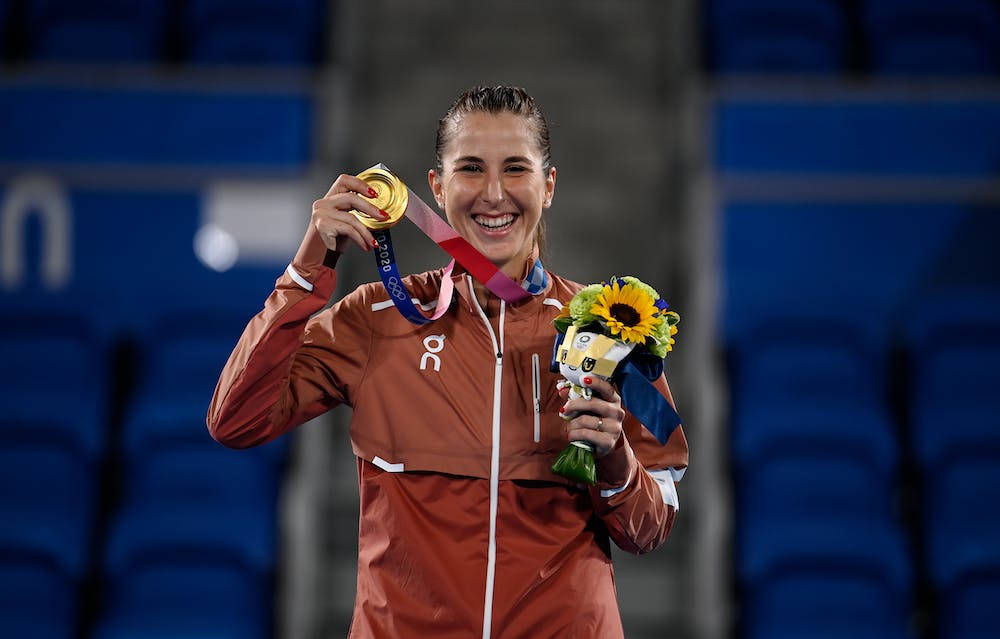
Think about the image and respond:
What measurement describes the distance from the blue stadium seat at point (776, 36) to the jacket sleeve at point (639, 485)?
11.6 ft

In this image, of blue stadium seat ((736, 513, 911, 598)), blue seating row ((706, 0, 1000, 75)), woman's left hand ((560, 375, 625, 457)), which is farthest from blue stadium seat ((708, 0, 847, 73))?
woman's left hand ((560, 375, 625, 457))

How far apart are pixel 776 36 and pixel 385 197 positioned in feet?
12.4

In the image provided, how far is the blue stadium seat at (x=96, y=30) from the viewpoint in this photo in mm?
5340

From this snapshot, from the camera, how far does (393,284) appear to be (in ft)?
6.82

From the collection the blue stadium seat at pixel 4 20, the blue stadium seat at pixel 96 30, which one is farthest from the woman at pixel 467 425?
the blue stadium seat at pixel 4 20

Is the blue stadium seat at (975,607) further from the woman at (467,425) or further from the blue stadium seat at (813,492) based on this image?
the woman at (467,425)

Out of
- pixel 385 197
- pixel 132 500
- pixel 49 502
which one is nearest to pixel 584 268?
pixel 132 500

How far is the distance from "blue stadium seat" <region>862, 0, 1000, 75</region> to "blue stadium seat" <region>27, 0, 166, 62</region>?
2.98 m

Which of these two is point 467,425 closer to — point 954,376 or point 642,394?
point 642,394

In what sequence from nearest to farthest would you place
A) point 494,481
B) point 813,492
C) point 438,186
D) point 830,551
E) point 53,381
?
point 494,481 < point 438,186 < point 830,551 < point 813,492 < point 53,381

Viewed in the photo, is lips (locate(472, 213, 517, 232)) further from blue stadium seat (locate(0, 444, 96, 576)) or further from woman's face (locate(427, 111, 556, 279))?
blue stadium seat (locate(0, 444, 96, 576))

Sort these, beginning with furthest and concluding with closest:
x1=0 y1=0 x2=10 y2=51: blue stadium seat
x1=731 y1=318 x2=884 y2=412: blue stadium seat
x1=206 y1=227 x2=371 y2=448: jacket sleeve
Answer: x1=0 y1=0 x2=10 y2=51: blue stadium seat, x1=731 y1=318 x2=884 y2=412: blue stadium seat, x1=206 y1=227 x2=371 y2=448: jacket sleeve

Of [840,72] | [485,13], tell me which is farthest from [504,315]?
[485,13]

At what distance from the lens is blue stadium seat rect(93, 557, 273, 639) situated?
158 inches
